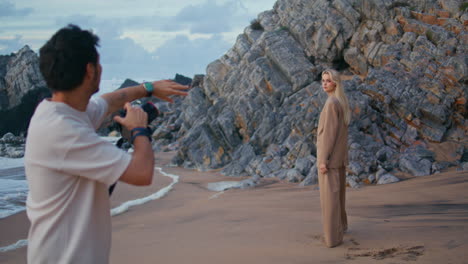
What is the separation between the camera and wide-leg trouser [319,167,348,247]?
16.9ft

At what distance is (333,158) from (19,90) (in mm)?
56912

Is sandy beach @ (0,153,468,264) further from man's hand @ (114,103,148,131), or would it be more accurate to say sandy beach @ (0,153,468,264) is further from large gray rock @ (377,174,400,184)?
man's hand @ (114,103,148,131)

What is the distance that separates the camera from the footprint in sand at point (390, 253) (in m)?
4.50

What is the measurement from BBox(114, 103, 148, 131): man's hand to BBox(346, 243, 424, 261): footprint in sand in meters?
3.59

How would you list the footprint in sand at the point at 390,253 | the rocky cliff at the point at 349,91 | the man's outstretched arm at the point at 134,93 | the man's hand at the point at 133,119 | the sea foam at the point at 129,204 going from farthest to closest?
the rocky cliff at the point at 349,91 → the sea foam at the point at 129,204 → the footprint in sand at the point at 390,253 → the man's outstretched arm at the point at 134,93 → the man's hand at the point at 133,119

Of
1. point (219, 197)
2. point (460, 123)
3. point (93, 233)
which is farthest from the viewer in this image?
point (460, 123)

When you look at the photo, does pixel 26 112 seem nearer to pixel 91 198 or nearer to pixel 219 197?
pixel 219 197

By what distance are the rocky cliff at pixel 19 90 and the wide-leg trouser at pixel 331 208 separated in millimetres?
49458

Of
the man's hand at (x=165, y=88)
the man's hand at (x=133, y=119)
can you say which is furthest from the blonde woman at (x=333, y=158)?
the man's hand at (x=133, y=119)

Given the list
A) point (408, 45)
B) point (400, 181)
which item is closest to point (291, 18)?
point (408, 45)

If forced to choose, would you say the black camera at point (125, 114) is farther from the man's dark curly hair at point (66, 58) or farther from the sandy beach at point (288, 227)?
the sandy beach at point (288, 227)

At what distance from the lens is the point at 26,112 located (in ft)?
169

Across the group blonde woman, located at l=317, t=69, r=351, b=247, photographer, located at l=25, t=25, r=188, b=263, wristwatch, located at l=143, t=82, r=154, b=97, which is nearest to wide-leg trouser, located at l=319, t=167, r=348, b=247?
blonde woman, located at l=317, t=69, r=351, b=247

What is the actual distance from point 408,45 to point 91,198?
16.5 m
